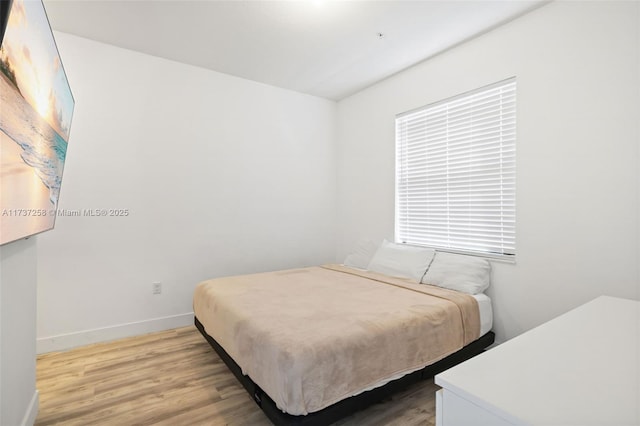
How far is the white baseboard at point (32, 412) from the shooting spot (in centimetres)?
165

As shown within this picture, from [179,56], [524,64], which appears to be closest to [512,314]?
[524,64]

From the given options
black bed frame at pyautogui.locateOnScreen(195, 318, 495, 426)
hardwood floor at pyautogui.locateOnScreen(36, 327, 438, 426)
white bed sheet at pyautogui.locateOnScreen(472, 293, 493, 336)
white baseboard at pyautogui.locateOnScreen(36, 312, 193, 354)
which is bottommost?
hardwood floor at pyautogui.locateOnScreen(36, 327, 438, 426)

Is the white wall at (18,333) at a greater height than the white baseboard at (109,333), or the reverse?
the white wall at (18,333)

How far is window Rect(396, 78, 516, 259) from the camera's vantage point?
2629 millimetres

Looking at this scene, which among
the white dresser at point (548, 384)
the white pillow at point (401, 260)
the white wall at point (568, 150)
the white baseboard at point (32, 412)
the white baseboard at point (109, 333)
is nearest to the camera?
the white dresser at point (548, 384)

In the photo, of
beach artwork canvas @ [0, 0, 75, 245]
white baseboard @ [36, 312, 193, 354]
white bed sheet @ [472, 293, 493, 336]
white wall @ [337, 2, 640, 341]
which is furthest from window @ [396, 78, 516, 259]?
Result: beach artwork canvas @ [0, 0, 75, 245]

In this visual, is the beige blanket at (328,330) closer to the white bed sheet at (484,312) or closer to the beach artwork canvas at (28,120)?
the white bed sheet at (484,312)

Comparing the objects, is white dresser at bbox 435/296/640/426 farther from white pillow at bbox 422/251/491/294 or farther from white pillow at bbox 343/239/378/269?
white pillow at bbox 343/239/378/269

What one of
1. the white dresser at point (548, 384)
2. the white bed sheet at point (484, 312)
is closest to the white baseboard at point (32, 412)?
the white dresser at point (548, 384)

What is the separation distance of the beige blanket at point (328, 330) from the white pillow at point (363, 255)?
0.76 metres

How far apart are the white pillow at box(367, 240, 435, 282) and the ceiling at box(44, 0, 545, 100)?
6.45 feet

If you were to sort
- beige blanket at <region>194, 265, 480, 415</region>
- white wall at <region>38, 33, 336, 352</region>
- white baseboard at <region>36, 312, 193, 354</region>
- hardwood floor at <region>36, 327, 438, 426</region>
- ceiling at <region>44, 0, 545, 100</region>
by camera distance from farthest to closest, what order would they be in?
white wall at <region>38, 33, 336, 352</region> → white baseboard at <region>36, 312, 193, 354</region> → ceiling at <region>44, 0, 545, 100</region> → hardwood floor at <region>36, 327, 438, 426</region> → beige blanket at <region>194, 265, 480, 415</region>

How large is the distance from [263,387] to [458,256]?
6.61ft

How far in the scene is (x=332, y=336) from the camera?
5.45 ft
